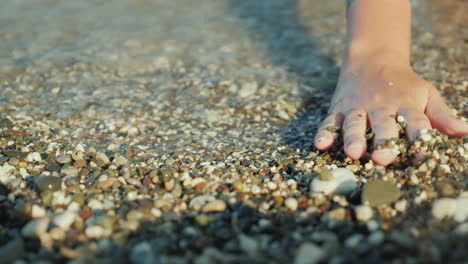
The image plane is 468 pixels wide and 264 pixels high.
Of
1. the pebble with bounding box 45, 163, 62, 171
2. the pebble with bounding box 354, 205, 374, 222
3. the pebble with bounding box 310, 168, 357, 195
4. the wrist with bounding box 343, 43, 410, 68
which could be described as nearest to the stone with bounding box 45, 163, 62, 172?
the pebble with bounding box 45, 163, 62, 171

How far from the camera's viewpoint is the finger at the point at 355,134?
1.93m

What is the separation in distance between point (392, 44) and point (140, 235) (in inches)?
80.6

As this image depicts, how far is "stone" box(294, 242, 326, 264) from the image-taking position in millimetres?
1255

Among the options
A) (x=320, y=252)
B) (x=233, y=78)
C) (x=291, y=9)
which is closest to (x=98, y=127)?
(x=233, y=78)

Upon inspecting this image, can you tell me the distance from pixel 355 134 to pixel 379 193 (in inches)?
19.8

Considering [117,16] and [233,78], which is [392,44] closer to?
[233,78]

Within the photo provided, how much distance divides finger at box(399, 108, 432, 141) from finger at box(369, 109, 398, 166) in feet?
0.19

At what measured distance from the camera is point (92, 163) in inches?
77.2

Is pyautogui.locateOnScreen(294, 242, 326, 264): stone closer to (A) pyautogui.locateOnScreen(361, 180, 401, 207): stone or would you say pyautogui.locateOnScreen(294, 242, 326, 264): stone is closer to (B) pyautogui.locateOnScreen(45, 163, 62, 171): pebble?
(A) pyautogui.locateOnScreen(361, 180, 401, 207): stone

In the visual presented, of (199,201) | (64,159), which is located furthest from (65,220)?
(64,159)

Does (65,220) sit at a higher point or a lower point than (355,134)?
higher

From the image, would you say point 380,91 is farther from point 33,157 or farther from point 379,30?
point 33,157

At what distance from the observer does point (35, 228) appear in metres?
1.43

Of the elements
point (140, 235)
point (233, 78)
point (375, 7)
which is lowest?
point (233, 78)
